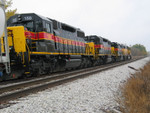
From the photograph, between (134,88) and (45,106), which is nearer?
(45,106)

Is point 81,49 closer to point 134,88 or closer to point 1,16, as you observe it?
point 134,88

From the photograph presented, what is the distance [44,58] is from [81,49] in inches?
288

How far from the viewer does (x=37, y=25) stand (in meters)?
10.2

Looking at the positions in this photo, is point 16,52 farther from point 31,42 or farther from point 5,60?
point 5,60

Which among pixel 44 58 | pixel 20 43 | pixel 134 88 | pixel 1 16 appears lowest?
pixel 134 88

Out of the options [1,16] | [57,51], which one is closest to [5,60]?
[1,16]

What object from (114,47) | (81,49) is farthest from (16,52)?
(114,47)

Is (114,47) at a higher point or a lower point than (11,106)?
higher

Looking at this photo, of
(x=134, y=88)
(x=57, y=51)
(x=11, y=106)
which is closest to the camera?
(x=11, y=106)

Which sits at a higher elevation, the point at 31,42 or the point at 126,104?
the point at 31,42

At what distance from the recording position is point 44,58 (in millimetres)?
10594

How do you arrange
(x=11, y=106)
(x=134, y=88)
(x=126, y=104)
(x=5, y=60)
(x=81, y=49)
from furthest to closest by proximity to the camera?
(x=81, y=49), (x=134, y=88), (x=5, y=60), (x=126, y=104), (x=11, y=106)

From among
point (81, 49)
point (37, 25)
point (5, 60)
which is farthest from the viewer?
point (81, 49)

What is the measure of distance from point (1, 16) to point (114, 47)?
29666 millimetres
